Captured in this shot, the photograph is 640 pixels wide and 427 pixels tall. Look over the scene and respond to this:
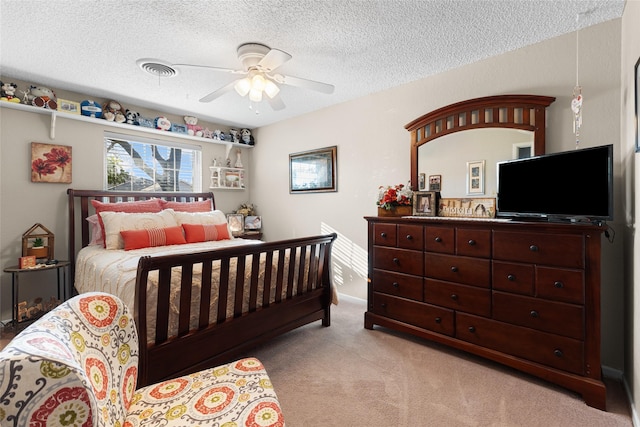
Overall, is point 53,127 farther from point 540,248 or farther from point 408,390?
point 540,248

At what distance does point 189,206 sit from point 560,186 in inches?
147

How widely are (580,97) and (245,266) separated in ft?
8.40

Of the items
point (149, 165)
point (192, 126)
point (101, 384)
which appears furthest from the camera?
point (192, 126)

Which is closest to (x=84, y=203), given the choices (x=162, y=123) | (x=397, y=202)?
(x=162, y=123)

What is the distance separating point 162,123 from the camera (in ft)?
12.7

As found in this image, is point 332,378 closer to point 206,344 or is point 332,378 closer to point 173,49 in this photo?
point 206,344

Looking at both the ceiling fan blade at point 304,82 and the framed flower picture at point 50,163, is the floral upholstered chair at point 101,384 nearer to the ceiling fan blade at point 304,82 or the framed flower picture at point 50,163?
the ceiling fan blade at point 304,82

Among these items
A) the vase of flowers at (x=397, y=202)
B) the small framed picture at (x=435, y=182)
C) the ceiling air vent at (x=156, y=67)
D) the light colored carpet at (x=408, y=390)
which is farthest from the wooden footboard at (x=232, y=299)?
the ceiling air vent at (x=156, y=67)

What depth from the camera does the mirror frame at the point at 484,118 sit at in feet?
7.64

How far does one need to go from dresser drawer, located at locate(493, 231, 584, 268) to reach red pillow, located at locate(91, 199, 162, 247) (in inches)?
138

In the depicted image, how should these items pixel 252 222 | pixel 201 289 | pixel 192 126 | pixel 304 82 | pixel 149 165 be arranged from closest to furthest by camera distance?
pixel 201 289 → pixel 304 82 → pixel 149 165 → pixel 192 126 → pixel 252 222

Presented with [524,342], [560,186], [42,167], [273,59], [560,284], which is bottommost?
[524,342]

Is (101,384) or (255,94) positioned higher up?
(255,94)

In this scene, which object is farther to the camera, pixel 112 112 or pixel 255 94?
pixel 112 112
